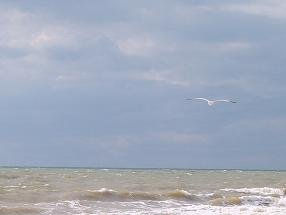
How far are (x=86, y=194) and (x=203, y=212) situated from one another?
27.9ft

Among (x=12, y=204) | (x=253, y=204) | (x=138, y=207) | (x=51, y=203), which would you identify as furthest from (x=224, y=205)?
(x=12, y=204)

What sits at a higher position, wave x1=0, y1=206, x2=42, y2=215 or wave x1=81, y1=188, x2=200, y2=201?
wave x1=81, y1=188, x2=200, y2=201

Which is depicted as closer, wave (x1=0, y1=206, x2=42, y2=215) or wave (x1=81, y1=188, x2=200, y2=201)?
wave (x1=0, y1=206, x2=42, y2=215)

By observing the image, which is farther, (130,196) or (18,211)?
(130,196)

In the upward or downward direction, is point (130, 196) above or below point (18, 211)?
above

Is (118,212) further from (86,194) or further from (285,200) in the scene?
(285,200)

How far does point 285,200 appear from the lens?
32.5 m

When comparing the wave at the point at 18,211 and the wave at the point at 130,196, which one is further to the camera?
the wave at the point at 130,196

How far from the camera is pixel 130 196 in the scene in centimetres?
3316

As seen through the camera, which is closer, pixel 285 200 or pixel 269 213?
pixel 269 213

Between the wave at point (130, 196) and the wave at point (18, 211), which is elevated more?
the wave at point (130, 196)

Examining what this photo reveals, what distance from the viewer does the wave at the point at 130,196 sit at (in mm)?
32062

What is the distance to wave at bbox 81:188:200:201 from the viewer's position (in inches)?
1262

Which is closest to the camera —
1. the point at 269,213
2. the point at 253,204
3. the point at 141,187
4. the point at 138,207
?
the point at 269,213
